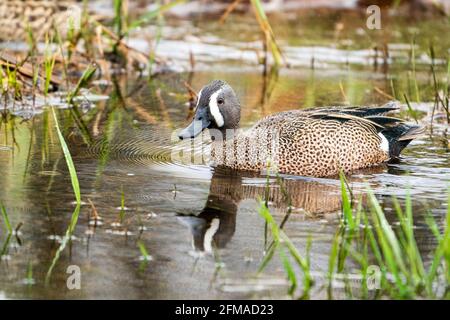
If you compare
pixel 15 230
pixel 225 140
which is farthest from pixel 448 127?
pixel 15 230

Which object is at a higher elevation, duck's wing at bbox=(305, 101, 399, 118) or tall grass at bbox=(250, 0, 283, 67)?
tall grass at bbox=(250, 0, 283, 67)

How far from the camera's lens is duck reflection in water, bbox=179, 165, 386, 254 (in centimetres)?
534

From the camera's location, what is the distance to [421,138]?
26.6ft

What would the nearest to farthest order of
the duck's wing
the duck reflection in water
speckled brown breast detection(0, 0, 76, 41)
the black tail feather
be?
the duck reflection in water, the duck's wing, the black tail feather, speckled brown breast detection(0, 0, 76, 41)

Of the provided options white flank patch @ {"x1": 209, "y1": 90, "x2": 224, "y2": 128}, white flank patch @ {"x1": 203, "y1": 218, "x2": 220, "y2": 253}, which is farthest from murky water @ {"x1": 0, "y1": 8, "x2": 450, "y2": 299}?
white flank patch @ {"x1": 209, "y1": 90, "x2": 224, "y2": 128}

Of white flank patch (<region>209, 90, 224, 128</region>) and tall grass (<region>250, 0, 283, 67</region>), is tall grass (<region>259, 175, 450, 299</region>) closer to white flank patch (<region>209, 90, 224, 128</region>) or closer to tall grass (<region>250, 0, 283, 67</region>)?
white flank patch (<region>209, 90, 224, 128</region>)

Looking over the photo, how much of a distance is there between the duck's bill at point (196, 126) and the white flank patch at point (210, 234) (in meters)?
1.31

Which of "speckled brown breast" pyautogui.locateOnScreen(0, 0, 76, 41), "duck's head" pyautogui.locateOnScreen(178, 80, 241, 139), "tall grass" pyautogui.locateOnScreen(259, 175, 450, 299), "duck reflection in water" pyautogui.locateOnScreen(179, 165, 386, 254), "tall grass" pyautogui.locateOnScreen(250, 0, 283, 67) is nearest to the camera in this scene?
"tall grass" pyautogui.locateOnScreen(259, 175, 450, 299)

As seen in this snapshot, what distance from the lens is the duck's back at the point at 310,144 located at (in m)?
6.91

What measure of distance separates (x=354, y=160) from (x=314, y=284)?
2664 mm

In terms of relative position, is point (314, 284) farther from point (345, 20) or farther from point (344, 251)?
point (345, 20)
